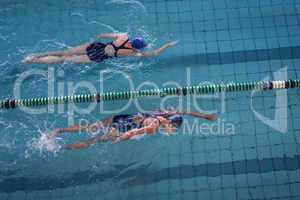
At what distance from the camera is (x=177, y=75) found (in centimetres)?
589

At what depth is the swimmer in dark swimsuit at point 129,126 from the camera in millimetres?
5254

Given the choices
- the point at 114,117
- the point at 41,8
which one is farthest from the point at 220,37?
the point at 41,8

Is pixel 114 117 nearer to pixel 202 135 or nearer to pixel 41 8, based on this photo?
A: pixel 202 135

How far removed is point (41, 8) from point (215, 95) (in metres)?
2.65

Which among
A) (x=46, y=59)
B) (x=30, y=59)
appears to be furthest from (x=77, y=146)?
(x=30, y=59)

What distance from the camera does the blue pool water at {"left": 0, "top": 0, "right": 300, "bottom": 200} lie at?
16.6 ft

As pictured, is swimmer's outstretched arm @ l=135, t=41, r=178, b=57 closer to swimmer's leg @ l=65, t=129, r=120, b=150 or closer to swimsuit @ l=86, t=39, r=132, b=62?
swimsuit @ l=86, t=39, r=132, b=62

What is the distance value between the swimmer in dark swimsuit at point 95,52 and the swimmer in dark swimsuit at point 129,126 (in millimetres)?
924

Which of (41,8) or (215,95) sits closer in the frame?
(215,95)

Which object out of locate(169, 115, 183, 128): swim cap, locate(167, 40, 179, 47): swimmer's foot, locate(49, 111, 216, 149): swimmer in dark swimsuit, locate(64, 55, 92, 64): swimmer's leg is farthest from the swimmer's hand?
locate(167, 40, 179, 47): swimmer's foot

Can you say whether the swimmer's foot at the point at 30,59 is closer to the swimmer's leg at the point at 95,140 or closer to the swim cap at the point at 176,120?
the swimmer's leg at the point at 95,140

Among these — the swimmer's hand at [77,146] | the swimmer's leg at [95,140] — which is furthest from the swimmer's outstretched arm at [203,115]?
the swimmer's hand at [77,146]

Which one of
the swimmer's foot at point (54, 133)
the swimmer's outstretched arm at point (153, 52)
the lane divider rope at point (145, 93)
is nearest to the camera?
the lane divider rope at point (145, 93)

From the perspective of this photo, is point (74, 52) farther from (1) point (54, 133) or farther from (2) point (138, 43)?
(1) point (54, 133)
